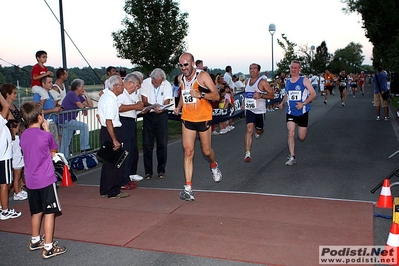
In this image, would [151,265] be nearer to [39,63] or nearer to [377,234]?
[377,234]

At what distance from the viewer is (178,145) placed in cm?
1303

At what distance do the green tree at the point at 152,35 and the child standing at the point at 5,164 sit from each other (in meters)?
17.2

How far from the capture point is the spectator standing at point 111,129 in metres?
7.06

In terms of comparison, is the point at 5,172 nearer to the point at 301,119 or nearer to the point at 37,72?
the point at 37,72

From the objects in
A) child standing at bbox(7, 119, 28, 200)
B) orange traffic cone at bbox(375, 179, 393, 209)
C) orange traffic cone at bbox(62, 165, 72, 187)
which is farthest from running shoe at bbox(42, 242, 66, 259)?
orange traffic cone at bbox(375, 179, 393, 209)

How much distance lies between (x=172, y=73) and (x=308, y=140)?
13.6m

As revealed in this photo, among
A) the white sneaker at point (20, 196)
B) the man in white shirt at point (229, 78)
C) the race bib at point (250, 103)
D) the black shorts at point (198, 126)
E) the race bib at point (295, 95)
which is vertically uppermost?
the man in white shirt at point (229, 78)

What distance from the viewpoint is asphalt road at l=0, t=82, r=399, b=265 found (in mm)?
5234

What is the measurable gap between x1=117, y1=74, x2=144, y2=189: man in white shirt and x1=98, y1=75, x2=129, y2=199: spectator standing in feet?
1.35

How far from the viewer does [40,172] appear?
507 cm

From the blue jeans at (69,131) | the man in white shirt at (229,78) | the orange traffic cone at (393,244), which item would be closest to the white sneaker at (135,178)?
the blue jeans at (69,131)

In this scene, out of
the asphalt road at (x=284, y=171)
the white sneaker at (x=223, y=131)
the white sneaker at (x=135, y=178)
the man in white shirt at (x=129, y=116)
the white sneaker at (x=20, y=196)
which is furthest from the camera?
the white sneaker at (x=223, y=131)

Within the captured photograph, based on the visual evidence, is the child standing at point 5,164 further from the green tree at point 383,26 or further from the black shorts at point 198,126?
the green tree at point 383,26

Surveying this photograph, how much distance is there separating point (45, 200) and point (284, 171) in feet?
17.1
